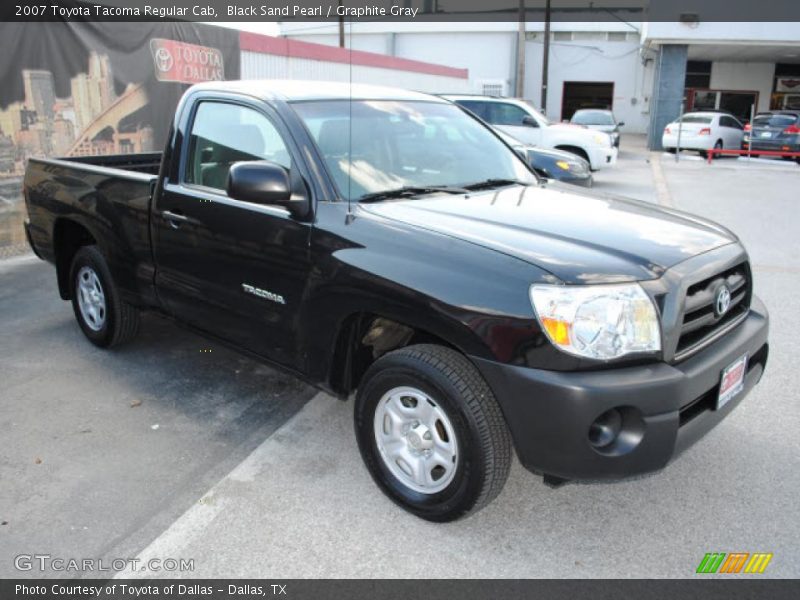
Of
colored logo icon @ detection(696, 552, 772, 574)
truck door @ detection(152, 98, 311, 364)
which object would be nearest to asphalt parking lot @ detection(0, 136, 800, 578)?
colored logo icon @ detection(696, 552, 772, 574)

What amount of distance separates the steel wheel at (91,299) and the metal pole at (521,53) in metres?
35.3

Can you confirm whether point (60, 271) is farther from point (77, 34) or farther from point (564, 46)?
point (564, 46)

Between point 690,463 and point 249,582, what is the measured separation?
220 centimetres

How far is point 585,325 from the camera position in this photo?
2.58 m

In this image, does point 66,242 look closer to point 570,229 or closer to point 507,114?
point 570,229

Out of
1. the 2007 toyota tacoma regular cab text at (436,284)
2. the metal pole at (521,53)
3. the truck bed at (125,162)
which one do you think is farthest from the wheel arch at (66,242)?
the metal pole at (521,53)

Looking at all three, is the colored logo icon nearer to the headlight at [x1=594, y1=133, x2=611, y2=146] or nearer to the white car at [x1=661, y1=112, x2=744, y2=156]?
the headlight at [x1=594, y1=133, x2=611, y2=146]

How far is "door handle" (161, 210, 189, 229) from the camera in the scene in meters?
3.99

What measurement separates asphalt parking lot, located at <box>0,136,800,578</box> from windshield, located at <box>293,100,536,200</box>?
141cm

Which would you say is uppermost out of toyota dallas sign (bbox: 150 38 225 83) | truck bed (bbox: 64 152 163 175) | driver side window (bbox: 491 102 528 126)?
toyota dallas sign (bbox: 150 38 225 83)

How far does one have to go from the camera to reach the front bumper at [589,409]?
99.4 inches

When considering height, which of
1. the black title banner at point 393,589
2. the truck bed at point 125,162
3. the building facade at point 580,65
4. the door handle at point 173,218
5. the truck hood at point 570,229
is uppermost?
the building facade at point 580,65

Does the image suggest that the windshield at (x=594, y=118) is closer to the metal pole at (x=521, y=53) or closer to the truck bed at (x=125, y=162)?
the metal pole at (x=521, y=53)

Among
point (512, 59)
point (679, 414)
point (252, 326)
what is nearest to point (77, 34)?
point (252, 326)
